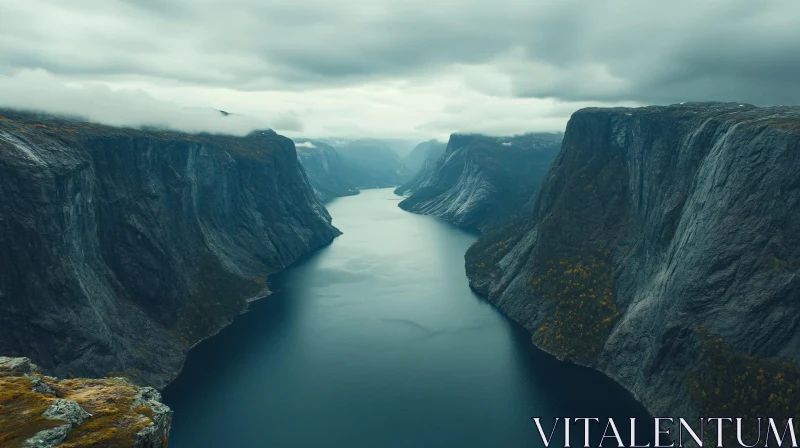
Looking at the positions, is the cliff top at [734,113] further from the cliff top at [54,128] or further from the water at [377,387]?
the cliff top at [54,128]

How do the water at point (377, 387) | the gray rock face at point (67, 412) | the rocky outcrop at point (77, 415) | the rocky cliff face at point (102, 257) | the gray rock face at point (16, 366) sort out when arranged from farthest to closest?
the rocky cliff face at point (102, 257) < the water at point (377, 387) < the gray rock face at point (16, 366) < the gray rock face at point (67, 412) < the rocky outcrop at point (77, 415)

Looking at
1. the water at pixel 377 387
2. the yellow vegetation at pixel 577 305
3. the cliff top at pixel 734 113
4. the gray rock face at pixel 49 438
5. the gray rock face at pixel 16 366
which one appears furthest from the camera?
the yellow vegetation at pixel 577 305

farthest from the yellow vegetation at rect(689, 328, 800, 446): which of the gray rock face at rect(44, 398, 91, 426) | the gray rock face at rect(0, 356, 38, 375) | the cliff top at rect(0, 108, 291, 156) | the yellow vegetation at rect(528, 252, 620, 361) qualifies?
the cliff top at rect(0, 108, 291, 156)

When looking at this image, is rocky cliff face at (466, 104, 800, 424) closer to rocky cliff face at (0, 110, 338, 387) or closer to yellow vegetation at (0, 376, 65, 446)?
rocky cliff face at (0, 110, 338, 387)

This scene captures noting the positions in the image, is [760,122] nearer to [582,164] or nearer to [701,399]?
[701,399]

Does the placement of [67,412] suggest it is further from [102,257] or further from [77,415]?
[102,257]

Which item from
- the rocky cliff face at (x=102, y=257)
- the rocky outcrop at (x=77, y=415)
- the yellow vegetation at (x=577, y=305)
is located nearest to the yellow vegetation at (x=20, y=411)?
the rocky outcrop at (x=77, y=415)
